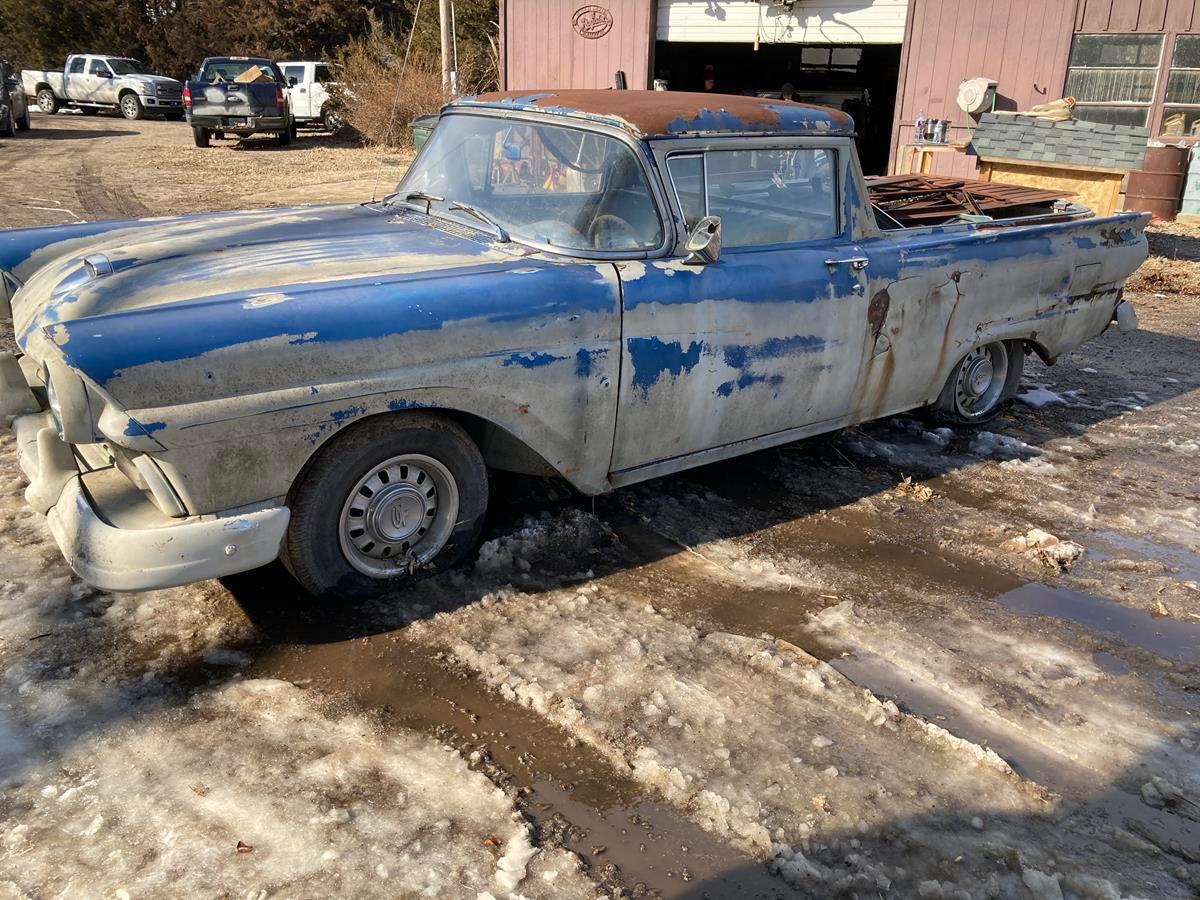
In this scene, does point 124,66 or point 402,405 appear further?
point 124,66

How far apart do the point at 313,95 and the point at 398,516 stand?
918 inches

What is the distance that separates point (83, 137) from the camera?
72.0ft

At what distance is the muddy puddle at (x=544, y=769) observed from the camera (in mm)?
2486

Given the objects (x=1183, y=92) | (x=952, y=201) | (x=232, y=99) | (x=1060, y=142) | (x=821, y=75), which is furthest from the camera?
(x=821, y=75)

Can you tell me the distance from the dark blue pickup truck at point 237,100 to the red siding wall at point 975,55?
43.1 feet

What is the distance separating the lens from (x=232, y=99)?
65.9ft

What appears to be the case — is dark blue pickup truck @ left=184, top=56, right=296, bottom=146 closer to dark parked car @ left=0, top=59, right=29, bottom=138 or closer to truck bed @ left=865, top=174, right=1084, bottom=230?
dark parked car @ left=0, top=59, right=29, bottom=138

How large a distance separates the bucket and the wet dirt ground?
28.1 feet

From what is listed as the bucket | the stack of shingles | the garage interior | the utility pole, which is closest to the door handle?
the stack of shingles

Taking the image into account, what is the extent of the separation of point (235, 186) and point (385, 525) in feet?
42.6

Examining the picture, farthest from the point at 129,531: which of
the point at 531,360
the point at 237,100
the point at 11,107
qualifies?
the point at 11,107

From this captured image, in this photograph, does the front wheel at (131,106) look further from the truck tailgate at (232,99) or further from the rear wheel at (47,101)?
the truck tailgate at (232,99)

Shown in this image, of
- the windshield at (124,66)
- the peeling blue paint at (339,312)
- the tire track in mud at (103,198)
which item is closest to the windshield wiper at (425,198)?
the peeling blue paint at (339,312)

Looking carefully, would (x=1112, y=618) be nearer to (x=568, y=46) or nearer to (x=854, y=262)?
(x=854, y=262)
